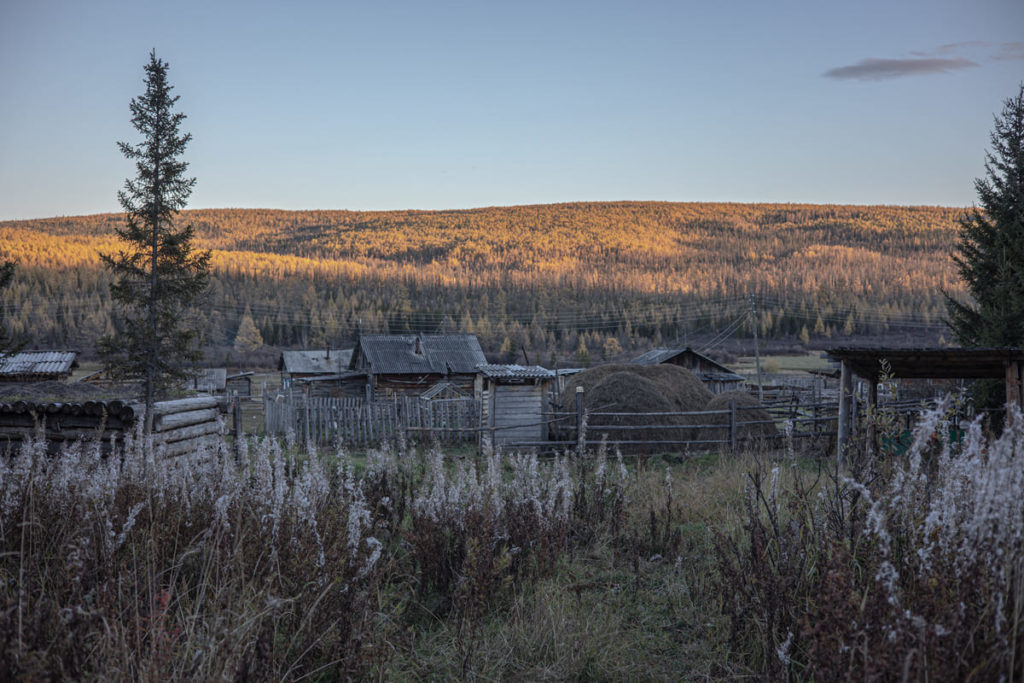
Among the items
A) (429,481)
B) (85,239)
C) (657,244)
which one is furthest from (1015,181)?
(85,239)

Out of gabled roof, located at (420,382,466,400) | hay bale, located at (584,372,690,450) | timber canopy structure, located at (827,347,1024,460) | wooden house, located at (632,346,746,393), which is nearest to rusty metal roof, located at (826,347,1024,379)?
timber canopy structure, located at (827,347,1024,460)

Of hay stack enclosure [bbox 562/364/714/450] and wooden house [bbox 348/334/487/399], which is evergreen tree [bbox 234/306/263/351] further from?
hay stack enclosure [bbox 562/364/714/450]

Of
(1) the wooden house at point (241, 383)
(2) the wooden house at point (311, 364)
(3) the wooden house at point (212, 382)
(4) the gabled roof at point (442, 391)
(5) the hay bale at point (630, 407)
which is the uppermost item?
(5) the hay bale at point (630, 407)

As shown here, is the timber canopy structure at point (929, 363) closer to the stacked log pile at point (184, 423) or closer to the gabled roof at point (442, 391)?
the stacked log pile at point (184, 423)

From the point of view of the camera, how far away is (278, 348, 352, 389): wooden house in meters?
51.2

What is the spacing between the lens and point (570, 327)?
335 ft

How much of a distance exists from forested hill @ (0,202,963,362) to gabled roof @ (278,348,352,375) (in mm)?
19643

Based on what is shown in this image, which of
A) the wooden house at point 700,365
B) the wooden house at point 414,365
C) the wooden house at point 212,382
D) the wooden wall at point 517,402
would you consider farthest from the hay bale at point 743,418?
the wooden house at point 212,382

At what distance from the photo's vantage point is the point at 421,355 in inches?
1442

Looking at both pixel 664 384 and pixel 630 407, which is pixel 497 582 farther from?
pixel 664 384

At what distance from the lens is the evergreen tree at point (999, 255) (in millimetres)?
16797

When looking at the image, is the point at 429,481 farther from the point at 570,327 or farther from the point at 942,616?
the point at 570,327

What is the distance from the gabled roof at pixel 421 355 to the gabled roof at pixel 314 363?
Answer: 14.0 m

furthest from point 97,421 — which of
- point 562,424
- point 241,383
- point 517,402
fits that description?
point 241,383
